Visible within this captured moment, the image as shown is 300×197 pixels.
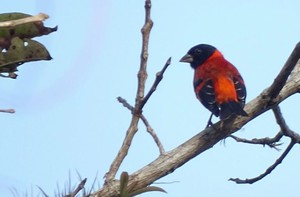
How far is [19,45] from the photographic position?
4.57 ft

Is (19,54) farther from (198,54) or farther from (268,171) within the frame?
(198,54)

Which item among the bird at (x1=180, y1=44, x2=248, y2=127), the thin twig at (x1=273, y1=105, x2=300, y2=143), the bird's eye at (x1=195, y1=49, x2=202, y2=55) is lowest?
the thin twig at (x1=273, y1=105, x2=300, y2=143)

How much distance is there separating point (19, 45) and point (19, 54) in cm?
2

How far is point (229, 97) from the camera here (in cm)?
436

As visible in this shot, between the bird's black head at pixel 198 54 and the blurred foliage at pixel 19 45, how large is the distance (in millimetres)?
4532

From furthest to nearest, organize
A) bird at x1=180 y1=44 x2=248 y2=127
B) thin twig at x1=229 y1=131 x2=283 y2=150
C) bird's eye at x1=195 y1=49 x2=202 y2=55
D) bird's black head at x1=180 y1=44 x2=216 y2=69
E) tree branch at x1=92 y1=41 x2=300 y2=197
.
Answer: bird's eye at x1=195 y1=49 x2=202 y2=55 → bird's black head at x1=180 y1=44 x2=216 y2=69 → bird at x1=180 y1=44 x2=248 y2=127 → thin twig at x1=229 y1=131 x2=283 y2=150 → tree branch at x1=92 y1=41 x2=300 y2=197

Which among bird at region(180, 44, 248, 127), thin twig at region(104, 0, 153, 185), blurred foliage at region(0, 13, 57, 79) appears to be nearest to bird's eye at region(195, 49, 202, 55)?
bird at region(180, 44, 248, 127)

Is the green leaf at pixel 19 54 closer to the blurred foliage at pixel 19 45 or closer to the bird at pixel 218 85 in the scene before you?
the blurred foliage at pixel 19 45

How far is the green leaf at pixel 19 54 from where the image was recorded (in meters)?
1.36

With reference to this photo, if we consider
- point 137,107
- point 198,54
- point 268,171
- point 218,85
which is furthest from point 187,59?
point 137,107

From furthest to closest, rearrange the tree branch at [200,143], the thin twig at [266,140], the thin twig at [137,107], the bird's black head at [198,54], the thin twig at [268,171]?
1. the bird's black head at [198,54]
2. the thin twig at [266,140]
3. the thin twig at [268,171]
4. the tree branch at [200,143]
5. the thin twig at [137,107]

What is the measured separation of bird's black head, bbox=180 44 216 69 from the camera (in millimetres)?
5980

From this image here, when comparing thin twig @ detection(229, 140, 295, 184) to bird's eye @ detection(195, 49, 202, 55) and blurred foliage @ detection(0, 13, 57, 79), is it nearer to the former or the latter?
blurred foliage @ detection(0, 13, 57, 79)

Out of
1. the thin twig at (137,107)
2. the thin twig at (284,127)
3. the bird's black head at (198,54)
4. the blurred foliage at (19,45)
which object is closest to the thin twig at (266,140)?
the thin twig at (284,127)
